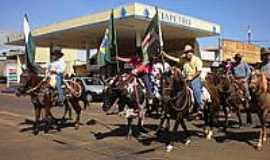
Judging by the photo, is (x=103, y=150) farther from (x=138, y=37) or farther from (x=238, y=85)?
(x=138, y=37)

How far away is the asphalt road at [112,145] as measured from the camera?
9320 mm

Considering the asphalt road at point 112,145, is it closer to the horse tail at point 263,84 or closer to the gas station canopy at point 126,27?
the horse tail at point 263,84

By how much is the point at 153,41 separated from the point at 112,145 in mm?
2982

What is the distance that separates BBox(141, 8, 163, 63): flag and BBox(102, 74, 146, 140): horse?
79 centimetres

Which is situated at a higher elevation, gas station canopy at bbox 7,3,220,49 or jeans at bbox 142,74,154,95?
gas station canopy at bbox 7,3,220,49

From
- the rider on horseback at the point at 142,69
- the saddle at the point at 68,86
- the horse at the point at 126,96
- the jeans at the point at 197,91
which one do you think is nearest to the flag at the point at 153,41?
the rider on horseback at the point at 142,69

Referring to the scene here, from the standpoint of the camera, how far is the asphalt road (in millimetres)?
9320

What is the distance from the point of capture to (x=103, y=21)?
29.1 meters

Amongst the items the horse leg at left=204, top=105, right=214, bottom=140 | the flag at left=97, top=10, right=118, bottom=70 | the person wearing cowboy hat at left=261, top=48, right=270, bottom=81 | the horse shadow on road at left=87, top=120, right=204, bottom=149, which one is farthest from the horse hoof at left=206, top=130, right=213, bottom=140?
the flag at left=97, top=10, right=118, bottom=70

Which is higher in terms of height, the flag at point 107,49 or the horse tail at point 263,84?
the flag at point 107,49

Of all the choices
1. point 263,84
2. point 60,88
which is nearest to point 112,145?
point 60,88

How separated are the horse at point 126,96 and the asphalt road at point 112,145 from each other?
32.6 inches

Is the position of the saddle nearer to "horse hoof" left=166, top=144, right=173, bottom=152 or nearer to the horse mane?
"horse hoof" left=166, top=144, right=173, bottom=152

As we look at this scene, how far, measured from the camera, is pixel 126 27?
31.8 m
